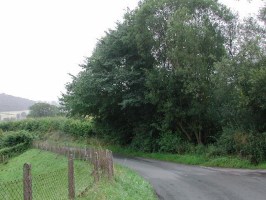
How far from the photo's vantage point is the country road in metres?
13.6

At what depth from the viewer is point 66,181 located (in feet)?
54.3

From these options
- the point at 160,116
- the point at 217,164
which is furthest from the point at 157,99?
the point at 217,164

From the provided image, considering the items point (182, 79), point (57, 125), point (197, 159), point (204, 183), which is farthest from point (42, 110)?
point (204, 183)

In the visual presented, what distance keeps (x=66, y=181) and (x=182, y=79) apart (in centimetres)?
1379

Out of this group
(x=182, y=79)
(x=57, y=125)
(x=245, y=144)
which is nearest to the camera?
(x=245, y=144)

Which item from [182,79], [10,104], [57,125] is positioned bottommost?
[57,125]

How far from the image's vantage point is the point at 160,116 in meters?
32.0

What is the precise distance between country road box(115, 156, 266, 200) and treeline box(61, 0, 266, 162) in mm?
3887

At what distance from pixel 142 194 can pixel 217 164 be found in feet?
35.7

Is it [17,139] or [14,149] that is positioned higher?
[17,139]

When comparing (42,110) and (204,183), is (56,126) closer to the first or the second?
(204,183)

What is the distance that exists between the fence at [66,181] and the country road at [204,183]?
2.39m

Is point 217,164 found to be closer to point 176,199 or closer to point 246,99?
point 246,99

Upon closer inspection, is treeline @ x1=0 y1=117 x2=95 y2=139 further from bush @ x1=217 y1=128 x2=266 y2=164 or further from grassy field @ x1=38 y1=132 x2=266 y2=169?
bush @ x1=217 y1=128 x2=266 y2=164
